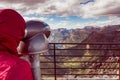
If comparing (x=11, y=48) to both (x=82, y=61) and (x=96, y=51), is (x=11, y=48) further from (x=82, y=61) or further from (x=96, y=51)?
(x=96, y=51)

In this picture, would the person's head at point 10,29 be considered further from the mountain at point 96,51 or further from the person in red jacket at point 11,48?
the mountain at point 96,51

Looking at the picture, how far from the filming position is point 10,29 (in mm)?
1444

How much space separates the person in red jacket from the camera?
4.24ft

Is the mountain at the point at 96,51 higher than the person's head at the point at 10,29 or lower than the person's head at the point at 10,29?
lower

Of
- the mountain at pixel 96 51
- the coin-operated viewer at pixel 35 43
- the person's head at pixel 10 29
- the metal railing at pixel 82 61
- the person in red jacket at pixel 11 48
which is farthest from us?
the mountain at pixel 96 51

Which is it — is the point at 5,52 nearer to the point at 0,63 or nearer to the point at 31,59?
the point at 0,63

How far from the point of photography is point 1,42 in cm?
143

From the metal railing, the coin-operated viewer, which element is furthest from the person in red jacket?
the metal railing

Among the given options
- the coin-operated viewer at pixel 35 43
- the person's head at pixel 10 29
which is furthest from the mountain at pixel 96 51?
the person's head at pixel 10 29

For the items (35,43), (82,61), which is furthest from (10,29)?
(82,61)

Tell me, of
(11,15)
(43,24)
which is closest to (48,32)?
(43,24)

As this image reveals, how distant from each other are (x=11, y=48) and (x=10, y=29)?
0.08 m

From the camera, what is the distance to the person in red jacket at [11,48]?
4.24 ft

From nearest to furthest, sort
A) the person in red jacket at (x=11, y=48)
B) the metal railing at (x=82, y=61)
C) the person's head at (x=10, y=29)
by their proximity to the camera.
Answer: the person in red jacket at (x=11, y=48)
the person's head at (x=10, y=29)
the metal railing at (x=82, y=61)
